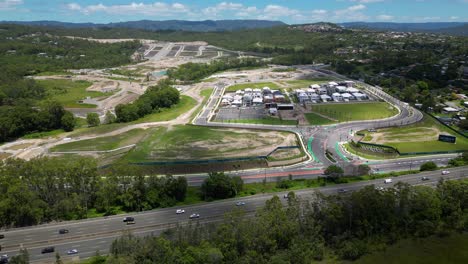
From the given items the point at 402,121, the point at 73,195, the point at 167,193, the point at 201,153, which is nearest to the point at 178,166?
the point at 201,153

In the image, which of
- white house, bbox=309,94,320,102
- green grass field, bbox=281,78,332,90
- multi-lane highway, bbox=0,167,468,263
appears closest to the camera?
multi-lane highway, bbox=0,167,468,263

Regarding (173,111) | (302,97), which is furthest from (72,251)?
(302,97)

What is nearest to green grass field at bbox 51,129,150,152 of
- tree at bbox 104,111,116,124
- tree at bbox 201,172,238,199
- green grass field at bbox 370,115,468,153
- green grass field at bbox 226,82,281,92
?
tree at bbox 104,111,116,124

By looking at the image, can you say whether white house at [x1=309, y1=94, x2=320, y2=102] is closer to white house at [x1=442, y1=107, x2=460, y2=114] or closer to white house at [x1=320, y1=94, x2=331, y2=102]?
white house at [x1=320, y1=94, x2=331, y2=102]

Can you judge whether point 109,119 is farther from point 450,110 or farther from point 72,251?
point 450,110

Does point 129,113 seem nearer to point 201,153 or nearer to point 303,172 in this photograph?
point 201,153
